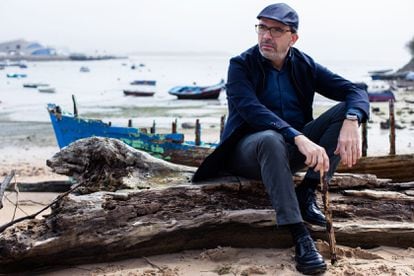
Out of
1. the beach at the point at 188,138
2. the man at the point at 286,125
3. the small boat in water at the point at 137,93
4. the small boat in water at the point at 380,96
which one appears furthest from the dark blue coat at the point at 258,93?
the small boat in water at the point at 137,93

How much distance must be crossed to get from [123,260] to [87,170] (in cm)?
91

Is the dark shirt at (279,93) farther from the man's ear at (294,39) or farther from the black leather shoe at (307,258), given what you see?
the black leather shoe at (307,258)

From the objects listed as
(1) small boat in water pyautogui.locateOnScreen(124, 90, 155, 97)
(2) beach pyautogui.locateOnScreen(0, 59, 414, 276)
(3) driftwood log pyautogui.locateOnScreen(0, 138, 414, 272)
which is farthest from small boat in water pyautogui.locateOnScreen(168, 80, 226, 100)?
(3) driftwood log pyautogui.locateOnScreen(0, 138, 414, 272)

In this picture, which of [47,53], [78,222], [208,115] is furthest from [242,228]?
[47,53]

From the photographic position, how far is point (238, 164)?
3725mm

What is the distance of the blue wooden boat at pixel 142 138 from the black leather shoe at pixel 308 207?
357 centimetres

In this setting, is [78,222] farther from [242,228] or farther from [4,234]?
[242,228]

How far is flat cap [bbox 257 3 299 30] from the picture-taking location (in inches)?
133

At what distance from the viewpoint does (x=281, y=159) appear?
319 centimetres

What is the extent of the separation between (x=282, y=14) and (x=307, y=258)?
1.60 m

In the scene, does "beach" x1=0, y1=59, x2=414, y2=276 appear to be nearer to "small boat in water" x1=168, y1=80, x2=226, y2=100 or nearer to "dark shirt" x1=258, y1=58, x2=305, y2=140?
"dark shirt" x1=258, y1=58, x2=305, y2=140

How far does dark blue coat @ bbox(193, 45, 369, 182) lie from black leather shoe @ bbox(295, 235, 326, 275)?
0.74 m

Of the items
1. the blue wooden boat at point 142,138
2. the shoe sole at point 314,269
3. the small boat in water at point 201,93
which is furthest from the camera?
the small boat in water at point 201,93

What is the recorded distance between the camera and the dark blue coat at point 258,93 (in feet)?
11.2
